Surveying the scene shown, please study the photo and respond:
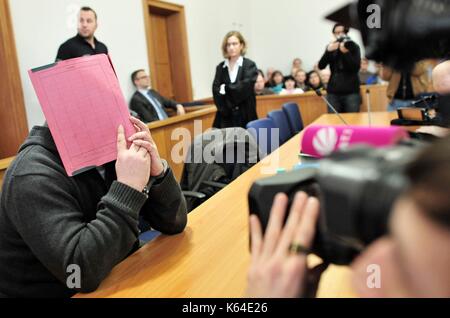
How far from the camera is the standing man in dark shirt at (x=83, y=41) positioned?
3.50 metres

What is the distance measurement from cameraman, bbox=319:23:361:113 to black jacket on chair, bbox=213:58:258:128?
815 mm

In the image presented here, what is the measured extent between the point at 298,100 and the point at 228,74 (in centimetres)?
179

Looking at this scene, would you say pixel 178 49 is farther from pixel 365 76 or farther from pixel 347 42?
pixel 365 76

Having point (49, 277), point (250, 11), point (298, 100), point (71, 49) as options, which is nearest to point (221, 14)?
point (250, 11)

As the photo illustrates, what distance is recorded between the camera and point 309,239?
450mm

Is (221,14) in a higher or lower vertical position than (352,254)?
higher

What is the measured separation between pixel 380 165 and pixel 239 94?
367 cm

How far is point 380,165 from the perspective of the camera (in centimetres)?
32

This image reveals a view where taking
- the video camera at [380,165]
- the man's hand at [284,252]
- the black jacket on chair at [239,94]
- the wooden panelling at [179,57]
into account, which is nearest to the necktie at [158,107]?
the black jacket on chair at [239,94]

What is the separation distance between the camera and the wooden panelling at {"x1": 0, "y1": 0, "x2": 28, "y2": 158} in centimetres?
314

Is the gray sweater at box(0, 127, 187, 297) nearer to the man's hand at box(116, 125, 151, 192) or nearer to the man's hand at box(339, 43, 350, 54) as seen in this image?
the man's hand at box(116, 125, 151, 192)

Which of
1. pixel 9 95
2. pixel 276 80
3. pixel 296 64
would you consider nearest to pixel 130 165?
pixel 9 95

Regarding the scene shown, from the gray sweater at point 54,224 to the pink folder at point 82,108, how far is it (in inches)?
2.6

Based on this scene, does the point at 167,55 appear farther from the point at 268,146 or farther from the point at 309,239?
the point at 309,239
